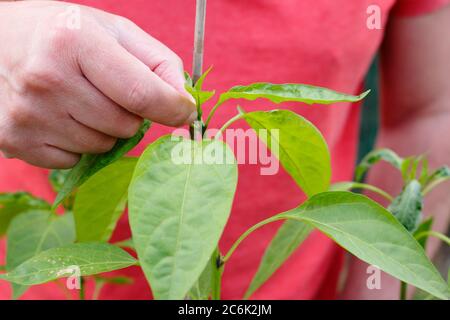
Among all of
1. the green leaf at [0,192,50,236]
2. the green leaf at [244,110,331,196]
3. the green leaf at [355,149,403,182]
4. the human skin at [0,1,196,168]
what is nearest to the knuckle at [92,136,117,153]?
the human skin at [0,1,196,168]

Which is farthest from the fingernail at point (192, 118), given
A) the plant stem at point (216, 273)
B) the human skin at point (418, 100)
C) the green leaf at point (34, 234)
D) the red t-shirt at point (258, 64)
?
the human skin at point (418, 100)

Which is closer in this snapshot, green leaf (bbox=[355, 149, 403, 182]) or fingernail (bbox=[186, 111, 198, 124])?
fingernail (bbox=[186, 111, 198, 124])

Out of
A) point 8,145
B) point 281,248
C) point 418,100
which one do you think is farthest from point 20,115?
point 418,100

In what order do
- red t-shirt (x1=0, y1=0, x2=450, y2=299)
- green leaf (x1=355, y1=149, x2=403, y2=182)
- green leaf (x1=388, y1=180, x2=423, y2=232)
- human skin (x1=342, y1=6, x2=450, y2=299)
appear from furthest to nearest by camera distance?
1. human skin (x1=342, y1=6, x2=450, y2=299)
2. red t-shirt (x1=0, y1=0, x2=450, y2=299)
3. green leaf (x1=355, y1=149, x2=403, y2=182)
4. green leaf (x1=388, y1=180, x2=423, y2=232)

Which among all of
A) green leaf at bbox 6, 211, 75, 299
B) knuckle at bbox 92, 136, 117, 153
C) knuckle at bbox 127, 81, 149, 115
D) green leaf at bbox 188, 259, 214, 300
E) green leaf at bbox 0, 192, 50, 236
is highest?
knuckle at bbox 127, 81, 149, 115

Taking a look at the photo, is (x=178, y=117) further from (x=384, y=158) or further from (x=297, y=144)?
(x=384, y=158)

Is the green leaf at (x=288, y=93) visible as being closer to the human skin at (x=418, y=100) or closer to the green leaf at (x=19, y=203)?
the green leaf at (x=19, y=203)

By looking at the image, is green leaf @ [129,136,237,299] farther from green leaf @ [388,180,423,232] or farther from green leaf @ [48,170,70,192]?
green leaf @ [48,170,70,192]
